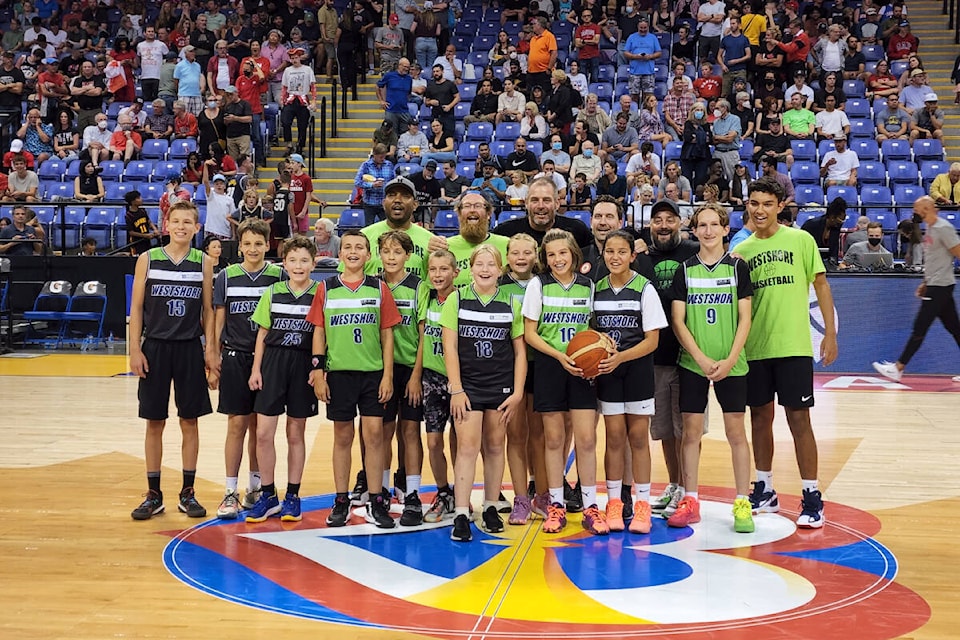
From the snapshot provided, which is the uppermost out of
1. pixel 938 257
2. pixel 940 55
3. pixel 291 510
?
pixel 940 55

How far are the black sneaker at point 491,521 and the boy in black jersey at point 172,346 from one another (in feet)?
5.53

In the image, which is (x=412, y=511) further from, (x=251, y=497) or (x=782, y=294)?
(x=782, y=294)

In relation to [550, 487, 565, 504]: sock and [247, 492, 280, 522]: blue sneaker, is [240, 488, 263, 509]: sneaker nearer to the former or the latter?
[247, 492, 280, 522]: blue sneaker

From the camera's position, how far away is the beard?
643 cm

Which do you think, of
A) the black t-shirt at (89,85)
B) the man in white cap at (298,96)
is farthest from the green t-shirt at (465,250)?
the black t-shirt at (89,85)

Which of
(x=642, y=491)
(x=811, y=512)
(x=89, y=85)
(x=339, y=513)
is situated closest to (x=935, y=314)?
(x=811, y=512)

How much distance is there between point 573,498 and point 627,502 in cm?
39

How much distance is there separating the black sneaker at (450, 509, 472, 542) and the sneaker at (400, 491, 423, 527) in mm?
350

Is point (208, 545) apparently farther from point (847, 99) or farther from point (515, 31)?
point (515, 31)

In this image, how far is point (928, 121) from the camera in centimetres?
1609

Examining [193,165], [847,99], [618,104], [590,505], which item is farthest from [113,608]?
[847,99]

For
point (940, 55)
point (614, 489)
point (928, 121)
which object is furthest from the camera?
point (940, 55)

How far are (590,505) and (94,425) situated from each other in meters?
5.03

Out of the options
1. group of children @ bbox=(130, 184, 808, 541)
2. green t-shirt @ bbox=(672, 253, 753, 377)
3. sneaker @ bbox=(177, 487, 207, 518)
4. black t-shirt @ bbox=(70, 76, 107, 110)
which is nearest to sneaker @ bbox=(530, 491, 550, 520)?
group of children @ bbox=(130, 184, 808, 541)
